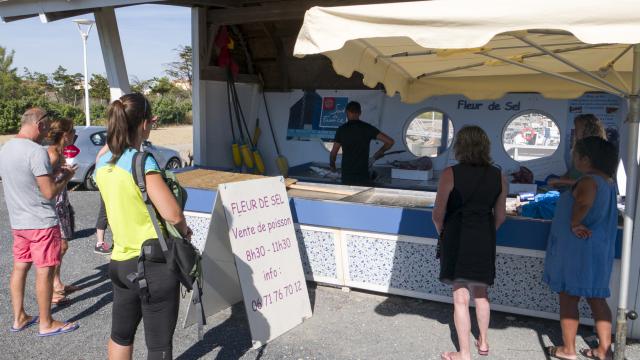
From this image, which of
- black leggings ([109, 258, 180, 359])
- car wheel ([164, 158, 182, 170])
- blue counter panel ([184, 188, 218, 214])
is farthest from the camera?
car wheel ([164, 158, 182, 170])

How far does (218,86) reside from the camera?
7719 millimetres

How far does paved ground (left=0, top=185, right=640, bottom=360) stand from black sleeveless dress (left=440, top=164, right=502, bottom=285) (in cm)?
76

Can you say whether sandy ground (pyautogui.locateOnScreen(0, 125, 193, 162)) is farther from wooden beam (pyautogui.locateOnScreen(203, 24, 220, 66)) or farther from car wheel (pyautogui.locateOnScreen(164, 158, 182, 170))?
wooden beam (pyautogui.locateOnScreen(203, 24, 220, 66))

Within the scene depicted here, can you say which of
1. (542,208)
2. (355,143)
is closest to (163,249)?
(542,208)

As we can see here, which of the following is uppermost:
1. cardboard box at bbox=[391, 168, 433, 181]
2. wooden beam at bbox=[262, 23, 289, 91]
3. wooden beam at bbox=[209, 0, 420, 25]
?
wooden beam at bbox=[209, 0, 420, 25]

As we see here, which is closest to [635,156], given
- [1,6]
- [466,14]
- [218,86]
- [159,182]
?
[466,14]

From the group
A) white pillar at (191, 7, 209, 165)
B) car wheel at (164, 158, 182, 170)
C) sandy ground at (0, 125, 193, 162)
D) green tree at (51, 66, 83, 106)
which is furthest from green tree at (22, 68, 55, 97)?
white pillar at (191, 7, 209, 165)

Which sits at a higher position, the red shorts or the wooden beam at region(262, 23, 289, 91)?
the wooden beam at region(262, 23, 289, 91)

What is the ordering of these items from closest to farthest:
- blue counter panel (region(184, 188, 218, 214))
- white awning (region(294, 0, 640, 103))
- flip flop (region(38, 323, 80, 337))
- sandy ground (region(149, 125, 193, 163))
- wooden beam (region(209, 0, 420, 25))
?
white awning (region(294, 0, 640, 103)) → flip flop (region(38, 323, 80, 337)) → blue counter panel (region(184, 188, 218, 214)) → wooden beam (region(209, 0, 420, 25)) → sandy ground (region(149, 125, 193, 163))

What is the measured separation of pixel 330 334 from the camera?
429 cm

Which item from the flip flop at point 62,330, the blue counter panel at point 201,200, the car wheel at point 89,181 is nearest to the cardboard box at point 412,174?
the blue counter panel at point 201,200

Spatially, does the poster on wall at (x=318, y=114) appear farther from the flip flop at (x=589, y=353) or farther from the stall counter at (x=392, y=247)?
the flip flop at (x=589, y=353)

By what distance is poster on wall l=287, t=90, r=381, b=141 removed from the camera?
8148mm

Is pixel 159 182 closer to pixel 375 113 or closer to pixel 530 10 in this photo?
pixel 530 10
